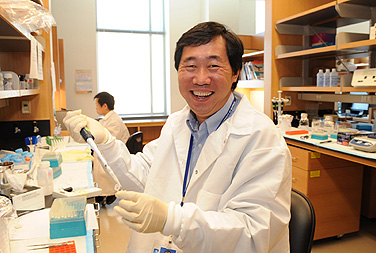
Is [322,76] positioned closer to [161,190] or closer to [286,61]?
[286,61]

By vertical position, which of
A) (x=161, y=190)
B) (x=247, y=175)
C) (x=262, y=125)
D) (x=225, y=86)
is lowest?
(x=161, y=190)

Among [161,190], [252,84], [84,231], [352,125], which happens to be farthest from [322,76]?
[84,231]

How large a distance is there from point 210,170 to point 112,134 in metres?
2.92

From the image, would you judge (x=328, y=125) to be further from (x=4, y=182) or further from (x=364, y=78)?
(x=4, y=182)

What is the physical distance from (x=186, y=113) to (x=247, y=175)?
1.58 feet

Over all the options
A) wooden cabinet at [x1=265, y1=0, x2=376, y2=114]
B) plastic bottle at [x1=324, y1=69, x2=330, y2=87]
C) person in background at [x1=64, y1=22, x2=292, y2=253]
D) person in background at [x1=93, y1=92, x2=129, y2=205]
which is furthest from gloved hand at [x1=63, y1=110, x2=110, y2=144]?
wooden cabinet at [x1=265, y1=0, x2=376, y2=114]

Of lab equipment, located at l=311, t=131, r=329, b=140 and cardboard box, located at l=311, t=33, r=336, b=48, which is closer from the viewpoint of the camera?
lab equipment, located at l=311, t=131, r=329, b=140

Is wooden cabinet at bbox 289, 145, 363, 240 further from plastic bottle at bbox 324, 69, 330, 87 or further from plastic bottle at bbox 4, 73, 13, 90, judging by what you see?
plastic bottle at bbox 4, 73, 13, 90

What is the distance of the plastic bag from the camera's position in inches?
64.4

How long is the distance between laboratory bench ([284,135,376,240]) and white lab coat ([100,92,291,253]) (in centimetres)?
160

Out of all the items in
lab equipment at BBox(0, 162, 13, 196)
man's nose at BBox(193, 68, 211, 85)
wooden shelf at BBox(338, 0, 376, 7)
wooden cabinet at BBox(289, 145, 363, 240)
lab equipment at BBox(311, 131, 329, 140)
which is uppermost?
wooden shelf at BBox(338, 0, 376, 7)

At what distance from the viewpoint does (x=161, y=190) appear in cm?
131

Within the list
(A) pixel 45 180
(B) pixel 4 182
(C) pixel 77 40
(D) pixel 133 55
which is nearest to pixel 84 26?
(C) pixel 77 40

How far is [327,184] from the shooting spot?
2705mm
